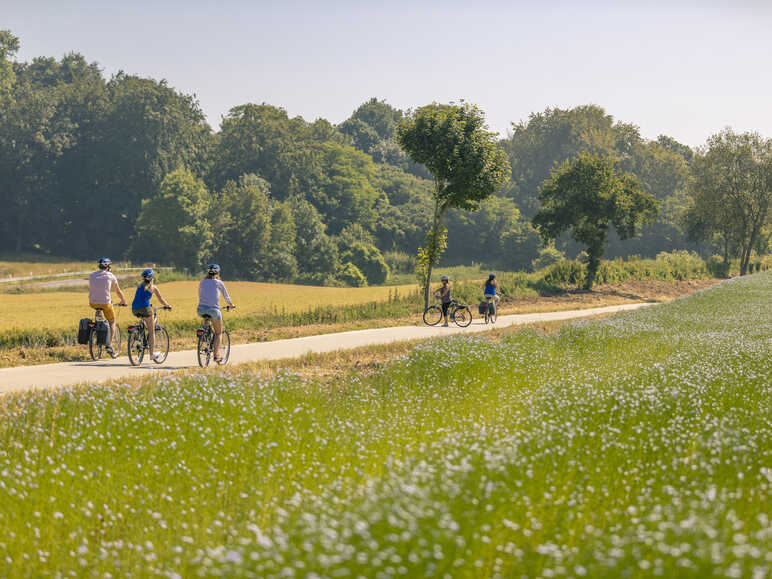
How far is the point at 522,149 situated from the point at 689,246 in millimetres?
30014

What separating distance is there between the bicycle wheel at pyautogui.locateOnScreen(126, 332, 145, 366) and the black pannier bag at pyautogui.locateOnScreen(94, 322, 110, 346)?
3.23ft

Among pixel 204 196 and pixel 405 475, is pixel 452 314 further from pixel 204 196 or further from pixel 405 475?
pixel 204 196

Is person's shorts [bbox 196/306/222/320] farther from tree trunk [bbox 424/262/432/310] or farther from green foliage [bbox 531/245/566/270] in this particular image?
green foliage [bbox 531/245/566/270]

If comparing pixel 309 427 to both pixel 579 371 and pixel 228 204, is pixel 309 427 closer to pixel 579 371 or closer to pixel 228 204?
pixel 579 371

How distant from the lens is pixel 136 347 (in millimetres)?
14008

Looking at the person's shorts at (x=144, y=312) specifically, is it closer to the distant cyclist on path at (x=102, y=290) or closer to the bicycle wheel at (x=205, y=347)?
the distant cyclist on path at (x=102, y=290)

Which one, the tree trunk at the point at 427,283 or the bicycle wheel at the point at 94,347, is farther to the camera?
the tree trunk at the point at 427,283

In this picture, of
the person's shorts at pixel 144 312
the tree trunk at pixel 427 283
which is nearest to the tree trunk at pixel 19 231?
the tree trunk at pixel 427 283

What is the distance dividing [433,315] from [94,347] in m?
11.6

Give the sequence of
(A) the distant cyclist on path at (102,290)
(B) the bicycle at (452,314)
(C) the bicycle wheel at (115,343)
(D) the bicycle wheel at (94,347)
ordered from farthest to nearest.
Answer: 1. (B) the bicycle at (452,314)
2. (C) the bicycle wheel at (115,343)
3. (A) the distant cyclist on path at (102,290)
4. (D) the bicycle wheel at (94,347)

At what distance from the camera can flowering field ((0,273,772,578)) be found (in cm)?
347

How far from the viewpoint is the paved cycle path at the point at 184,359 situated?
11.9 metres

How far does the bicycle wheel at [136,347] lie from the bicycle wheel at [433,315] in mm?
10664

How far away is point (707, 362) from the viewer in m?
10.3
